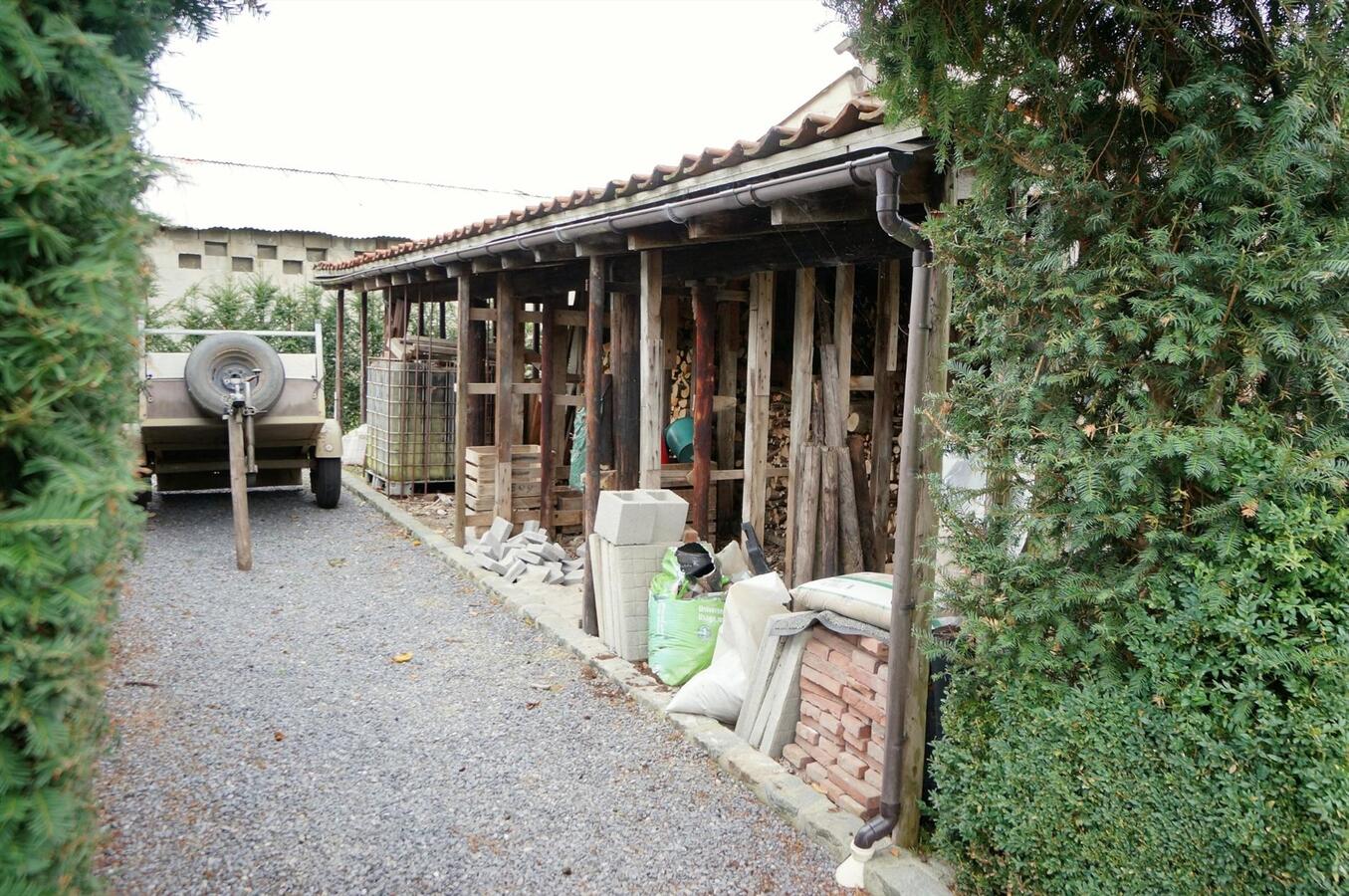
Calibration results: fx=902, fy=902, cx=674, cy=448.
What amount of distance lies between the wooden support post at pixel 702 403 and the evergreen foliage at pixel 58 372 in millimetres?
4924

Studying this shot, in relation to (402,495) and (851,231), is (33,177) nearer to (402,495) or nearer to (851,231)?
→ (851,231)

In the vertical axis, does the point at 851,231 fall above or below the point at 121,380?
above

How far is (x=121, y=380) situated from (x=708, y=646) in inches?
143

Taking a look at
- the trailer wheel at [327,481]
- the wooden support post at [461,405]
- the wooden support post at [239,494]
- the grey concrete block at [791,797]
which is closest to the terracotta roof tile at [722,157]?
the wooden support post at [461,405]

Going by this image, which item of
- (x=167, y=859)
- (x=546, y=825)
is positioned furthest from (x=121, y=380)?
(x=546, y=825)

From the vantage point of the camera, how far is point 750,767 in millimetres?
3904

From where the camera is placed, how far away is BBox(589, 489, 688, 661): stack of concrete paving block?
532 cm

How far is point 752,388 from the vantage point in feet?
19.3

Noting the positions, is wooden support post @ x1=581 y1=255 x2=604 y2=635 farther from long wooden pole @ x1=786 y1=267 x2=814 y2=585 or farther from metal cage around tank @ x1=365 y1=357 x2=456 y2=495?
metal cage around tank @ x1=365 y1=357 x2=456 y2=495

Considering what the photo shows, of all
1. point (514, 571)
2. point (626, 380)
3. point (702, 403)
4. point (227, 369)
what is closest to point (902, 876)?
point (702, 403)

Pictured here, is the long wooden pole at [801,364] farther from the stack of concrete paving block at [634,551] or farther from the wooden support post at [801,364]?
the stack of concrete paving block at [634,551]

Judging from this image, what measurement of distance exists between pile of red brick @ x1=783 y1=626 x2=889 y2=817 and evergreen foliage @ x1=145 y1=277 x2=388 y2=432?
13682 mm

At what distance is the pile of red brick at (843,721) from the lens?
11.4 feet

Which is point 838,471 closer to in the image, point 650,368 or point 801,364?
point 801,364
